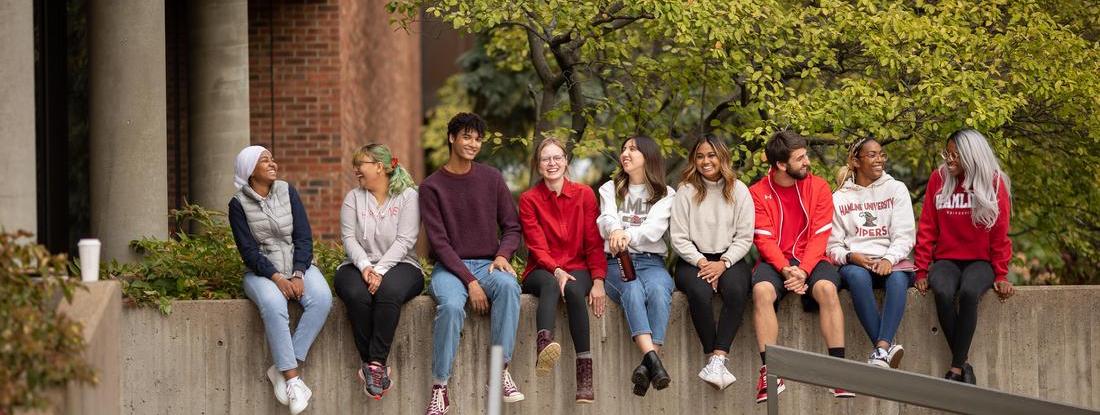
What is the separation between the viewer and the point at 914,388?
7297mm

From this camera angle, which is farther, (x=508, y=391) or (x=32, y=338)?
(x=508, y=391)

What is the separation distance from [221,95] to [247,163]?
3.76 m

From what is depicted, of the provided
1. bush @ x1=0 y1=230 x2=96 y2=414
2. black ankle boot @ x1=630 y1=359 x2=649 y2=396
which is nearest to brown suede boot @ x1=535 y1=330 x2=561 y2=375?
black ankle boot @ x1=630 y1=359 x2=649 y2=396

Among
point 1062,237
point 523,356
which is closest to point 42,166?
point 523,356

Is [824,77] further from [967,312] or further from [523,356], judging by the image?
[523,356]

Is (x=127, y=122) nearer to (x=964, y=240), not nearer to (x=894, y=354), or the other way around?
(x=894, y=354)

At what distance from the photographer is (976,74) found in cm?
1045

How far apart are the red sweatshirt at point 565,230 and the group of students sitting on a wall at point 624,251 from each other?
0.01 metres

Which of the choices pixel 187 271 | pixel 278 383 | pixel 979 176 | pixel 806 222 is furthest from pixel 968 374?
pixel 187 271

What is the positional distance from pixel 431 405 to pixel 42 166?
5912mm

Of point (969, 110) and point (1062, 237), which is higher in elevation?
point (969, 110)

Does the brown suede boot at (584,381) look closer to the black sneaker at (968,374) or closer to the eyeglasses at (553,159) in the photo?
the eyeglasses at (553,159)

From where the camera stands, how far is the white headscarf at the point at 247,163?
28.7ft

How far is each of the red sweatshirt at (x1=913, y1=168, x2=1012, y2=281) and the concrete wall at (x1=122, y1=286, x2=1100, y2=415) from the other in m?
0.29
